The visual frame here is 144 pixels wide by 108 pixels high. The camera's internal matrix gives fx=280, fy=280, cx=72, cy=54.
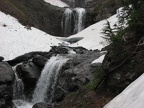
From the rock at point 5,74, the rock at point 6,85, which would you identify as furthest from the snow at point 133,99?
the rock at point 5,74

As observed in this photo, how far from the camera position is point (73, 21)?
4044 cm

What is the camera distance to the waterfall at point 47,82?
709 inches

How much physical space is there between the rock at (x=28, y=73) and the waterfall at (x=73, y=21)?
2141 centimetres

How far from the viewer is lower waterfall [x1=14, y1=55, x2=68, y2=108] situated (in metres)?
17.8

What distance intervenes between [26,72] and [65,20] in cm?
2418

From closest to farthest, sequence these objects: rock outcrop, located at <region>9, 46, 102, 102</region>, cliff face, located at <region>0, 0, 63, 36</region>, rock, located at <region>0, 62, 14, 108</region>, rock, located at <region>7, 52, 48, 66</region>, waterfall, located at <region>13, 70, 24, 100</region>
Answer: rock outcrop, located at <region>9, 46, 102, 102</region>
rock, located at <region>0, 62, 14, 108</region>
waterfall, located at <region>13, 70, 24, 100</region>
rock, located at <region>7, 52, 48, 66</region>
cliff face, located at <region>0, 0, 63, 36</region>

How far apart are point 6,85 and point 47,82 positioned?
283cm

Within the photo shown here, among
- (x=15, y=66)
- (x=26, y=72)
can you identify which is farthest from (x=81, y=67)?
(x=15, y=66)

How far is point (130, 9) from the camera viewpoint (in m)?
8.74

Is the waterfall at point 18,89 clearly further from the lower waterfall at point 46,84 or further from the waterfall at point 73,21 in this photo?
the waterfall at point 73,21

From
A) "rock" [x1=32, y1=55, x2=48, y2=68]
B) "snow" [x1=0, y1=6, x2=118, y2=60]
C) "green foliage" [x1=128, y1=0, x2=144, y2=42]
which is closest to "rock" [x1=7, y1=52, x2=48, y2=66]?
"snow" [x1=0, y1=6, x2=118, y2=60]

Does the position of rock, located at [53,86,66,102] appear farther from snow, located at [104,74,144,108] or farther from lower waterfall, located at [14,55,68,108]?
snow, located at [104,74,144,108]

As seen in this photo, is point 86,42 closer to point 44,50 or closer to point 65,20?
point 44,50

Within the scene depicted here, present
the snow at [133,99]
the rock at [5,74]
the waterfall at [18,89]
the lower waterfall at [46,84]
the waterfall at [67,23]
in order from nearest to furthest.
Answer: the snow at [133,99]
the rock at [5,74]
the lower waterfall at [46,84]
the waterfall at [18,89]
the waterfall at [67,23]
